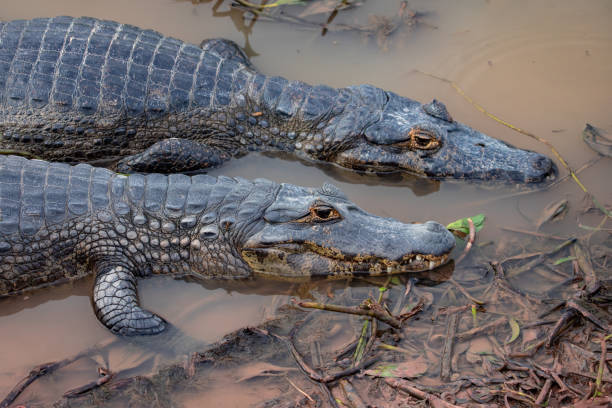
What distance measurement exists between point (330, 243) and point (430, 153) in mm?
1636

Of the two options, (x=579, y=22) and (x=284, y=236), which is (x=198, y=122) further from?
(x=579, y=22)

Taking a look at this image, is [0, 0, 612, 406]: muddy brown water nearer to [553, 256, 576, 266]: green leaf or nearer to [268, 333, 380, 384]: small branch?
[553, 256, 576, 266]: green leaf

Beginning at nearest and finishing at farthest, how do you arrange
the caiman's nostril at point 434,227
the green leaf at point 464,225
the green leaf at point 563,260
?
the caiman's nostril at point 434,227, the green leaf at point 563,260, the green leaf at point 464,225

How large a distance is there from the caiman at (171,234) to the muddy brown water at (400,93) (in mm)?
190

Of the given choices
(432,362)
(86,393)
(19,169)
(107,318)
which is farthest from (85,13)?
(432,362)

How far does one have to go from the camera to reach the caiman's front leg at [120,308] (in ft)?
13.7

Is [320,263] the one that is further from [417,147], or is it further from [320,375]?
[417,147]

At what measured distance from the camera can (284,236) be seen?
438cm

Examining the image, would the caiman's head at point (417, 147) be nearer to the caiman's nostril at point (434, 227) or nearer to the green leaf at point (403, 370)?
the caiman's nostril at point (434, 227)

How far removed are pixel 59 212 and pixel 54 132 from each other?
132 cm

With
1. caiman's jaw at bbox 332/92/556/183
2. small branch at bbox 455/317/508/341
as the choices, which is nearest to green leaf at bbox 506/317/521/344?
small branch at bbox 455/317/508/341

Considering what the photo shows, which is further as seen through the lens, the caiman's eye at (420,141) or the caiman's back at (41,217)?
the caiman's eye at (420,141)

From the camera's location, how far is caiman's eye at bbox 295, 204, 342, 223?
4.36m

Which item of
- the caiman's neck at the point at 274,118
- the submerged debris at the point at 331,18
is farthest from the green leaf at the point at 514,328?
the submerged debris at the point at 331,18
